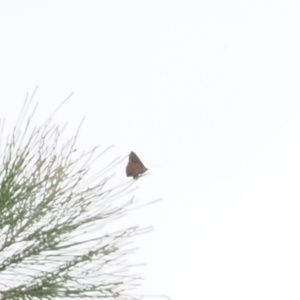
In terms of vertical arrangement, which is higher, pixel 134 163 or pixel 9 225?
pixel 134 163

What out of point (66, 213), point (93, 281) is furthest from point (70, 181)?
point (93, 281)

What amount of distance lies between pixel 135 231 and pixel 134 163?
5.3 inches

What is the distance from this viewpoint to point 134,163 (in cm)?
155

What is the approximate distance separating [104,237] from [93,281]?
67 mm

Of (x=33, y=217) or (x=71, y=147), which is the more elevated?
(x=71, y=147)

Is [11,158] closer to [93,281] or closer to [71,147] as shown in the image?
[71,147]

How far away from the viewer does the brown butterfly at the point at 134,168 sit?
5.05 feet

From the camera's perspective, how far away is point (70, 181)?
1485mm

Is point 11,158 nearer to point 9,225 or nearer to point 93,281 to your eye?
point 9,225

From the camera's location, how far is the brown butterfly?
1.54 meters

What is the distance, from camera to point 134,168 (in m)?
1.54

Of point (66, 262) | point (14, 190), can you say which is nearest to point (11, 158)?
point (14, 190)

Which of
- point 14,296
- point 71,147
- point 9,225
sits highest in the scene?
point 71,147

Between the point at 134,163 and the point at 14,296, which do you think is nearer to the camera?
the point at 14,296
